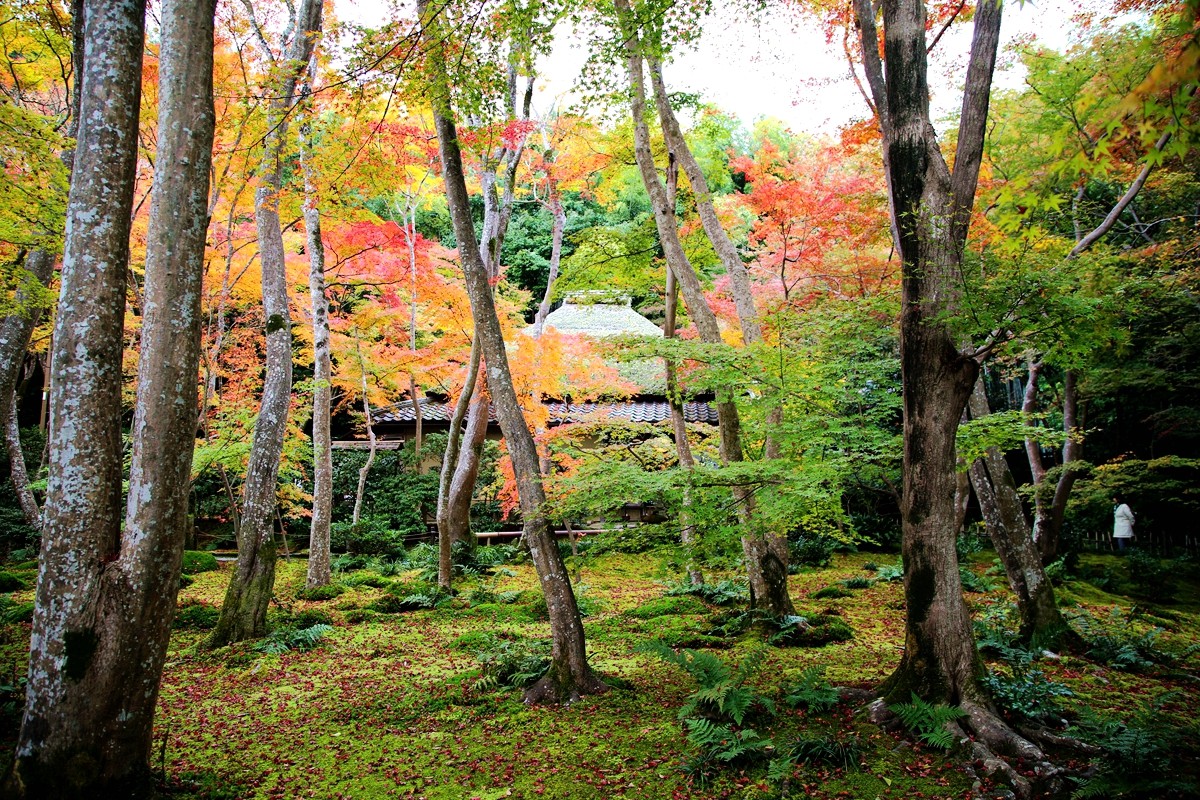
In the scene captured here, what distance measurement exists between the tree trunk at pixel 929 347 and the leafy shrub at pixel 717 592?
5.05m

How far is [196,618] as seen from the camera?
9.06 m

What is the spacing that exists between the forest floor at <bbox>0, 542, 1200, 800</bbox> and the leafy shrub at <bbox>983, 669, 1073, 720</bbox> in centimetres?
3

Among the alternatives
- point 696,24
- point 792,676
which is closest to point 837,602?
point 792,676

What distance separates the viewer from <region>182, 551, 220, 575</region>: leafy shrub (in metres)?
13.5

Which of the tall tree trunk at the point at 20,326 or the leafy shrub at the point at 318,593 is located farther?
the leafy shrub at the point at 318,593

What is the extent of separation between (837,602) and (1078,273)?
24.5ft

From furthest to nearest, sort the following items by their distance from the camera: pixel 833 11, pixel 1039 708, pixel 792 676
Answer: pixel 833 11 < pixel 792 676 < pixel 1039 708

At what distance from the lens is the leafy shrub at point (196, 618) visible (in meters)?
8.93

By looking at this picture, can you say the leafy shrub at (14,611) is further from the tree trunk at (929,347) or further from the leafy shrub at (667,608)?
the tree trunk at (929,347)

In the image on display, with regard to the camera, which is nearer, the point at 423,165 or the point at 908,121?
the point at 908,121

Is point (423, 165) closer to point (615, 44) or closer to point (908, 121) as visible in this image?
point (615, 44)

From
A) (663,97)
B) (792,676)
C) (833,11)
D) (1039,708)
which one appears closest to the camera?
(1039,708)

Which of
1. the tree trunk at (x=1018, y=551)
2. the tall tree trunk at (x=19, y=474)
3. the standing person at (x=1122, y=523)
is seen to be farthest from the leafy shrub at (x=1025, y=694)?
the tall tree trunk at (x=19, y=474)

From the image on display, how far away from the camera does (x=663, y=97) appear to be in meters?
8.20
